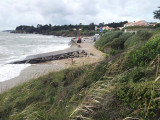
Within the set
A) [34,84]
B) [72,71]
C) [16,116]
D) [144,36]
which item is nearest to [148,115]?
[16,116]

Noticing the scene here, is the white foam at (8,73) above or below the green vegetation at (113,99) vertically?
below

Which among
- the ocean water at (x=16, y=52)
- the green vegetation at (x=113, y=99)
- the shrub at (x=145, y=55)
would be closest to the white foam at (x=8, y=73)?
the ocean water at (x=16, y=52)

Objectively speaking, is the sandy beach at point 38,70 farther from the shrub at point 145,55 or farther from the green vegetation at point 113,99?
the shrub at point 145,55

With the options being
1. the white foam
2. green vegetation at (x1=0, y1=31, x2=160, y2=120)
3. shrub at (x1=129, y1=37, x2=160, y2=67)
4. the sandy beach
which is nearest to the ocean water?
the white foam

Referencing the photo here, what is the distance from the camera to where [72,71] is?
19.9 ft

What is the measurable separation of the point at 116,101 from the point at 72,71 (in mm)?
3429

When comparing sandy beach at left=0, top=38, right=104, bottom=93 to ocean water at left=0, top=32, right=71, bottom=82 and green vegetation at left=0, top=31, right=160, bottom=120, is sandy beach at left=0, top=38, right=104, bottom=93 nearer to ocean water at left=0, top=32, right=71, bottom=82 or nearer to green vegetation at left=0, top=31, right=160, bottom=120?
ocean water at left=0, top=32, right=71, bottom=82

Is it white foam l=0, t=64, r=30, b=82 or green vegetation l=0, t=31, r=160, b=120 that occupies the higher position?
green vegetation l=0, t=31, r=160, b=120

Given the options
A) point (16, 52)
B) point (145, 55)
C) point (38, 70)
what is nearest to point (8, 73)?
point (38, 70)

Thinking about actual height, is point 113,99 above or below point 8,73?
above

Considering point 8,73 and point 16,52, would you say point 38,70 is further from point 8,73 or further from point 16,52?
point 16,52

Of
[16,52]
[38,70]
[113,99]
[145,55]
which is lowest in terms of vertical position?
[38,70]

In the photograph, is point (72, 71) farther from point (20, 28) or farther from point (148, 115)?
point (20, 28)

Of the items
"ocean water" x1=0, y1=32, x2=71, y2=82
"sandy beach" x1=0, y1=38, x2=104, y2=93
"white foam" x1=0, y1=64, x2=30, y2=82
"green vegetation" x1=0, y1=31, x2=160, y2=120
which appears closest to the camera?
"green vegetation" x1=0, y1=31, x2=160, y2=120
